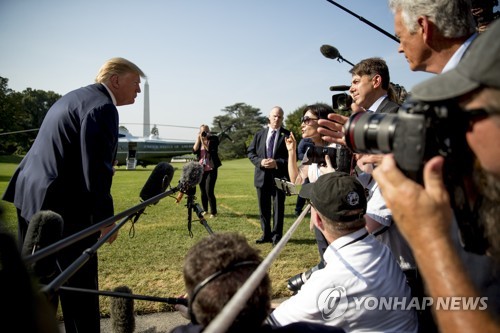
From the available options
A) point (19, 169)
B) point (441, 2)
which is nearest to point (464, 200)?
point (441, 2)

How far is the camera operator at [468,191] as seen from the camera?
2.75 ft

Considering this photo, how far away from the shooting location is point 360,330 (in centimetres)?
178

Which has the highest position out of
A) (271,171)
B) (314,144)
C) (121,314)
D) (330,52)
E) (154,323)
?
(330,52)

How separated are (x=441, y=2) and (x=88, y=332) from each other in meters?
3.19

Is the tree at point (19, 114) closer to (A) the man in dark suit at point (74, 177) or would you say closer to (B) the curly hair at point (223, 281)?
(A) the man in dark suit at point (74, 177)

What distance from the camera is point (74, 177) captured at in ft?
8.14

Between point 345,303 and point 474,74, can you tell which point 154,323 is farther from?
point 474,74

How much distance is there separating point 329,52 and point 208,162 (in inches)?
189

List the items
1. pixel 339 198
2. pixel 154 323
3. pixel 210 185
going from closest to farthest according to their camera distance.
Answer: pixel 339 198 → pixel 154 323 → pixel 210 185

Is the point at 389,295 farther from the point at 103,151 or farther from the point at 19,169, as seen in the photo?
the point at 19,169

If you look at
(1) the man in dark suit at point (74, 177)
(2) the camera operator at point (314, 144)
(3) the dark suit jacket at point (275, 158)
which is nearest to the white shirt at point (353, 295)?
(1) the man in dark suit at point (74, 177)

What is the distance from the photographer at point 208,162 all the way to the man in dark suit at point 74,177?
617 centimetres

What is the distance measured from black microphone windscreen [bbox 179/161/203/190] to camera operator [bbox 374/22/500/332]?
232cm

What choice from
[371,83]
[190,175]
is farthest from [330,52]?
[190,175]
